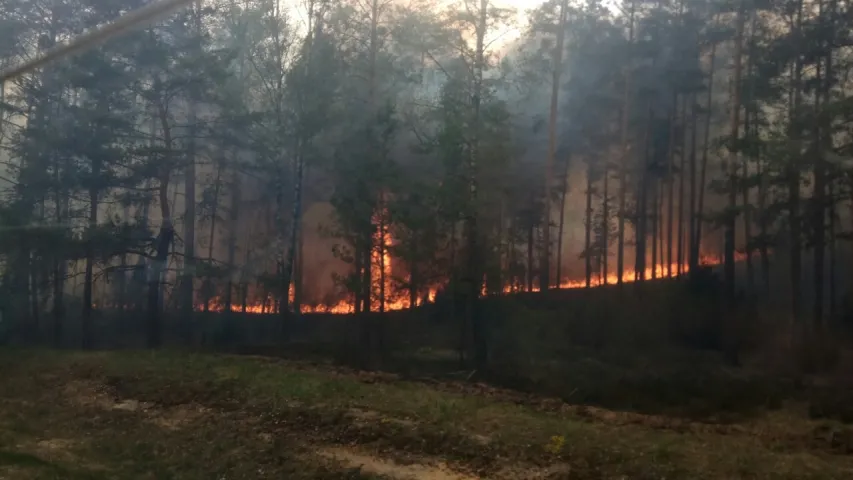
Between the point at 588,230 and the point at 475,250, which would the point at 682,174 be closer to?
the point at 588,230

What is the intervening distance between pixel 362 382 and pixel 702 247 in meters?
20.8

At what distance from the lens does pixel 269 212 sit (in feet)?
103

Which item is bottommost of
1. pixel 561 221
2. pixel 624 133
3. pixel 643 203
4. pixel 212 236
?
pixel 212 236

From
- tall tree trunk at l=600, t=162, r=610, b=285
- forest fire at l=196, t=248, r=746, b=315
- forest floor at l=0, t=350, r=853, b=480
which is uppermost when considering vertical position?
tall tree trunk at l=600, t=162, r=610, b=285

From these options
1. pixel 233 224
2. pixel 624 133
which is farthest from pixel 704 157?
pixel 233 224

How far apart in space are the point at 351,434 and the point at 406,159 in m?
10.8

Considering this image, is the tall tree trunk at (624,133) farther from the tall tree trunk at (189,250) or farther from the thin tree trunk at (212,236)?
the tall tree trunk at (189,250)

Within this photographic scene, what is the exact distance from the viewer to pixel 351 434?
34.3ft

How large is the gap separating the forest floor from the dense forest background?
5.75 metres

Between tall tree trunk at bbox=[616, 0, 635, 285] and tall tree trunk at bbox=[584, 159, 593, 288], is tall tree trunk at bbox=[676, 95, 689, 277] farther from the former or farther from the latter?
tall tree trunk at bbox=[584, 159, 593, 288]

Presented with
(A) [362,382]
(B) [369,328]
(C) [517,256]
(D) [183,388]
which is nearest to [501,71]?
(C) [517,256]

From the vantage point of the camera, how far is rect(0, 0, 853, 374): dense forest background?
19047 millimetres

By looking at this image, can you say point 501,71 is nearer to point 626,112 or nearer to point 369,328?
point 369,328

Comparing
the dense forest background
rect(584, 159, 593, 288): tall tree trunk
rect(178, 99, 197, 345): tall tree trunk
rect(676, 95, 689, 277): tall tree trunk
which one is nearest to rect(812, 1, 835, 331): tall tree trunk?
the dense forest background
